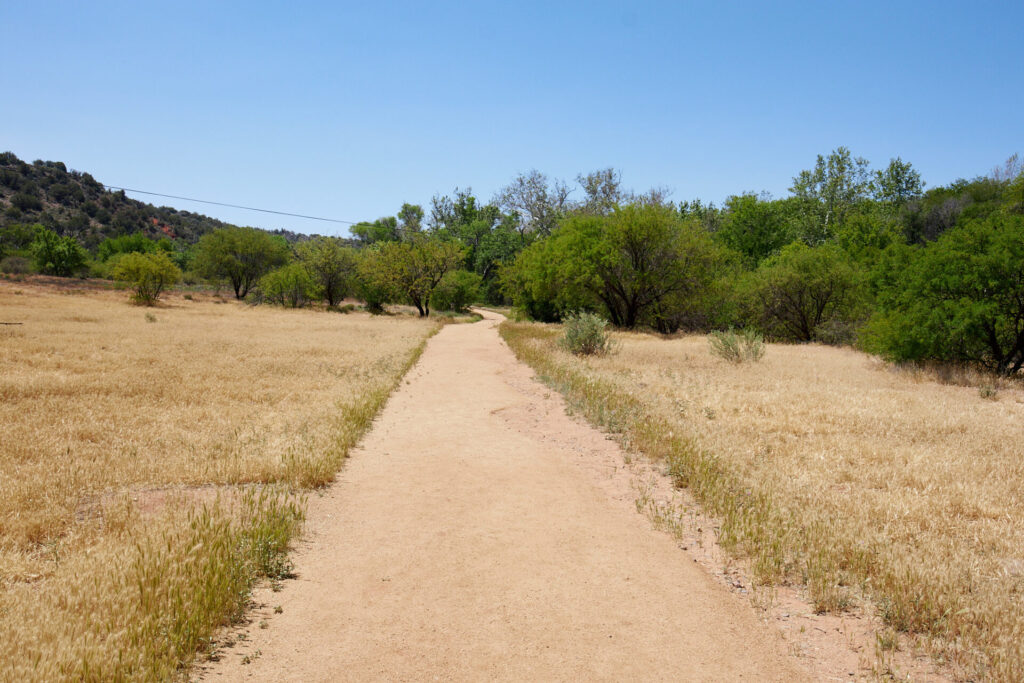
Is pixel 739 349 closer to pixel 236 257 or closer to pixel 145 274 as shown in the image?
pixel 145 274

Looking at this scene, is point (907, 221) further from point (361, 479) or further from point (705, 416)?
point (361, 479)

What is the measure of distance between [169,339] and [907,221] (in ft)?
211

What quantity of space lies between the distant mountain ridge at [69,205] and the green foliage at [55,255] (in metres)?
24.9

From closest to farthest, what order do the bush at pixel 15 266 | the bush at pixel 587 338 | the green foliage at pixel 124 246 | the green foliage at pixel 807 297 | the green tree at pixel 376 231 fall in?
the bush at pixel 587 338
the green foliage at pixel 807 297
the bush at pixel 15 266
the green foliage at pixel 124 246
the green tree at pixel 376 231

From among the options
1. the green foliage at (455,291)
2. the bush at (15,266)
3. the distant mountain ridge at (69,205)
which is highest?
the distant mountain ridge at (69,205)

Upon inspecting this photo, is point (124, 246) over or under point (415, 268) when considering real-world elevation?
over

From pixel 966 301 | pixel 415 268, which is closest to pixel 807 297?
pixel 966 301

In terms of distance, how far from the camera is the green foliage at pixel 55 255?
6575 centimetres

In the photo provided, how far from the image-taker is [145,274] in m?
46.8

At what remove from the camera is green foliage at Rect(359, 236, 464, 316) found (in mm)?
53438

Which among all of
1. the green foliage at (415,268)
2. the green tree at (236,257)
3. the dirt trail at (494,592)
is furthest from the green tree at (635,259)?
the green tree at (236,257)

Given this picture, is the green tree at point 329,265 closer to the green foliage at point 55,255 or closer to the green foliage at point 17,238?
the green foliage at point 55,255

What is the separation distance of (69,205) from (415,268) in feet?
268

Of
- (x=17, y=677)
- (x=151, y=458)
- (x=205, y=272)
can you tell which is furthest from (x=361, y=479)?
(x=205, y=272)
